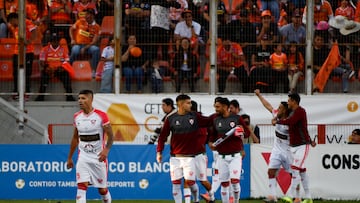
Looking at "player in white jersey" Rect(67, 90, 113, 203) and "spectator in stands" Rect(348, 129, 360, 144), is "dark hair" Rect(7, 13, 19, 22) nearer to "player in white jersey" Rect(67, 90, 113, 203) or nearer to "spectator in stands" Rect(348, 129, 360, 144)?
"player in white jersey" Rect(67, 90, 113, 203)

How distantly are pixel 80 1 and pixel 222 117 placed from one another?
8082 millimetres

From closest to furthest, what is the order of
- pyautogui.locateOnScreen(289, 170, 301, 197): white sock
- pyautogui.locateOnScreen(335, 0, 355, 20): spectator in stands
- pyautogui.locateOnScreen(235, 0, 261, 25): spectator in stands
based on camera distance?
pyautogui.locateOnScreen(289, 170, 301, 197): white sock, pyautogui.locateOnScreen(235, 0, 261, 25): spectator in stands, pyautogui.locateOnScreen(335, 0, 355, 20): spectator in stands

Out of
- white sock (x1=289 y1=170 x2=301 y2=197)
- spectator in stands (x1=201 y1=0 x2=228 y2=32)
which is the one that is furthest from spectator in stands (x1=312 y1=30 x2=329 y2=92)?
white sock (x1=289 y1=170 x2=301 y2=197)

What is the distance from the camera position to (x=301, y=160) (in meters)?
20.7

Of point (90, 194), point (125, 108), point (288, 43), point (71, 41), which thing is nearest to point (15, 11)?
point (71, 41)

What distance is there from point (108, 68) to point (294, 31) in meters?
5.27

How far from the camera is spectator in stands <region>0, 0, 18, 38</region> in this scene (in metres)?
26.1

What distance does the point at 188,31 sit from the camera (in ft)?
85.2

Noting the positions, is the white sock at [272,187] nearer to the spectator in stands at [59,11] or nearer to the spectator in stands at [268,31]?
the spectator in stands at [268,31]

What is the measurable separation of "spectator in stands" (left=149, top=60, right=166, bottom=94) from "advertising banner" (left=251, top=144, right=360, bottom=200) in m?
3.92

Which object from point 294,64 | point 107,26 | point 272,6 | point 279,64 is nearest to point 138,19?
point 107,26

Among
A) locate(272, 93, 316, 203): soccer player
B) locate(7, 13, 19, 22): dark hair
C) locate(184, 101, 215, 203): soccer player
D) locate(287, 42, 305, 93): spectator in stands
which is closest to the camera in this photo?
locate(184, 101, 215, 203): soccer player

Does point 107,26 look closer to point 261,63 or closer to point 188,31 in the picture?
point 188,31

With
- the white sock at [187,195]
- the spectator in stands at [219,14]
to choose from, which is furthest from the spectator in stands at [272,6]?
the white sock at [187,195]
